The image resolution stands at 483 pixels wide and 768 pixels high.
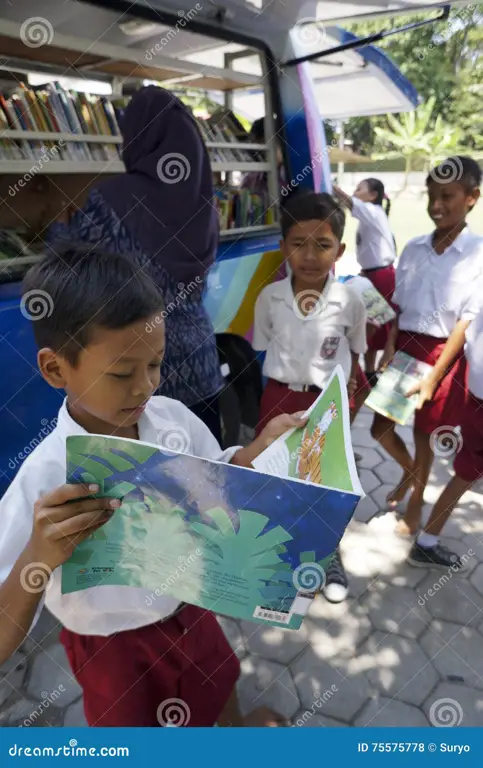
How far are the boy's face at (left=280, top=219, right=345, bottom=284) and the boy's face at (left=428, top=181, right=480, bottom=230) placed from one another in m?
0.51

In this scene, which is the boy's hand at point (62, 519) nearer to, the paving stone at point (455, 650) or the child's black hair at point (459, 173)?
the paving stone at point (455, 650)

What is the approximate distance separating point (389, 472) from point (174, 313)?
200 centimetres

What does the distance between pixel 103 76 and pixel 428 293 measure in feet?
10.3

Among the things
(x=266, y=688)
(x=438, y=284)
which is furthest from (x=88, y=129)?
(x=266, y=688)

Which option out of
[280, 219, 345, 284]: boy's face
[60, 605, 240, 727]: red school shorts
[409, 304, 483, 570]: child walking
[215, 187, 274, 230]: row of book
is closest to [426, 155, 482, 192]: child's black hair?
[409, 304, 483, 570]: child walking

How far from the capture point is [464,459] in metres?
2.19

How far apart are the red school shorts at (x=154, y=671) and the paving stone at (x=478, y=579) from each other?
1.52 metres

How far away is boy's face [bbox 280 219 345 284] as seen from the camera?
1.93 metres

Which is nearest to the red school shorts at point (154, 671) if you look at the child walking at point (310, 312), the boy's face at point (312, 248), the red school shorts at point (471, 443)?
the child walking at point (310, 312)

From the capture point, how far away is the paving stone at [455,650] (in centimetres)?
189

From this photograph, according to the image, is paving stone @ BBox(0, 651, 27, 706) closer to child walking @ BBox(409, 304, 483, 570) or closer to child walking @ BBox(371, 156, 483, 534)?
child walking @ BBox(409, 304, 483, 570)

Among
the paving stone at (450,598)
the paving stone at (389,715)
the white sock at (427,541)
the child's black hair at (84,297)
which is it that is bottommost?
the paving stone at (389,715)

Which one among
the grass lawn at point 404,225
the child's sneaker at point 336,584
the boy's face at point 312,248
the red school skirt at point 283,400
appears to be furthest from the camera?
the grass lawn at point 404,225

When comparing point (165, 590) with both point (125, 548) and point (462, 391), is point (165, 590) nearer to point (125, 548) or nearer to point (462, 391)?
point (125, 548)
